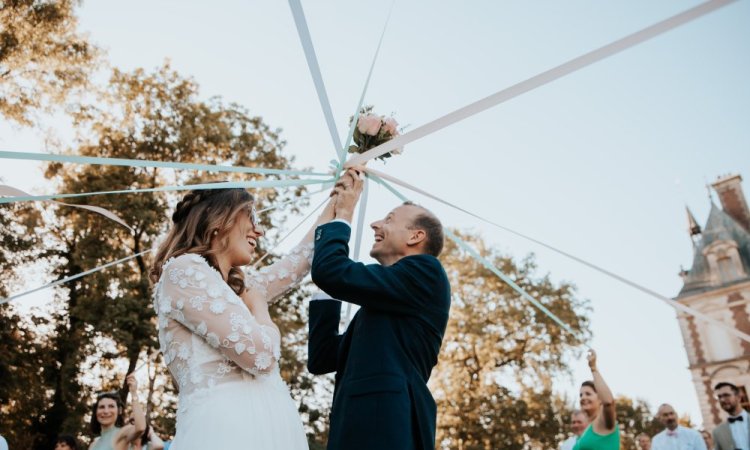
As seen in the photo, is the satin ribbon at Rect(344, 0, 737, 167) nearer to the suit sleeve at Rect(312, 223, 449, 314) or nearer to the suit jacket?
the suit sleeve at Rect(312, 223, 449, 314)

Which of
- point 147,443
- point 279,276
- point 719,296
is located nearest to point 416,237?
point 279,276

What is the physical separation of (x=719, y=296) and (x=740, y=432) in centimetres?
2724

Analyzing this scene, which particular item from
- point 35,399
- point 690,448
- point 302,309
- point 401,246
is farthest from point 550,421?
point 401,246

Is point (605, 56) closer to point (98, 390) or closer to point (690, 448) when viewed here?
point (690, 448)

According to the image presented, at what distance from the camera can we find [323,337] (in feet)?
9.03

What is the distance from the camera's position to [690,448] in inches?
304

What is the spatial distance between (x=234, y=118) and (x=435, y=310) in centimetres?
1454

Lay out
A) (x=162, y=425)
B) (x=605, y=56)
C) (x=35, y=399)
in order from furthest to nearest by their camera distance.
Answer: (x=35, y=399) < (x=162, y=425) < (x=605, y=56)

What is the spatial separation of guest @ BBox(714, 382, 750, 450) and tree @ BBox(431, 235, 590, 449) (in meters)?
11.8

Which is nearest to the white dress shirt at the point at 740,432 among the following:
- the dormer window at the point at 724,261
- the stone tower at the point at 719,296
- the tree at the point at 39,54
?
the tree at the point at 39,54

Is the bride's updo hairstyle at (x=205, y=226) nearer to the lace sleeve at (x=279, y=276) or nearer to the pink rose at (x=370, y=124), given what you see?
the lace sleeve at (x=279, y=276)

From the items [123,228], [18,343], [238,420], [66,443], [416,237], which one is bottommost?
[238,420]

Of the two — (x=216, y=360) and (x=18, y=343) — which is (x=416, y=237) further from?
(x=18, y=343)

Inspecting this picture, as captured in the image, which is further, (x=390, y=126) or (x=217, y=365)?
(x=390, y=126)
